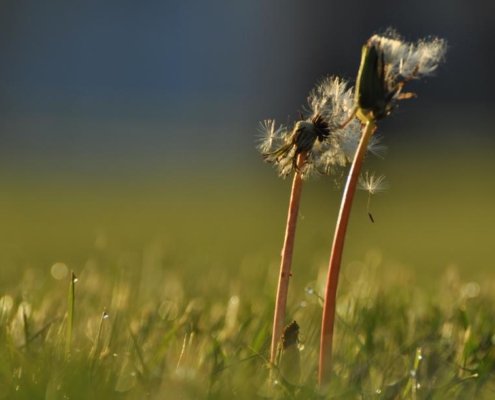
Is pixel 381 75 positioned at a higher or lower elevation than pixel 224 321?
higher

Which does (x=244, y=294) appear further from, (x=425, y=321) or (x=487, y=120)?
(x=487, y=120)

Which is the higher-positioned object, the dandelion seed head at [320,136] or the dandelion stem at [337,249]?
the dandelion seed head at [320,136]

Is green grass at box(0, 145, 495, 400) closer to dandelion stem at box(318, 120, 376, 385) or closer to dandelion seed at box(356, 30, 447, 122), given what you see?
dandelion stem at box(318, 120, 376, 385)

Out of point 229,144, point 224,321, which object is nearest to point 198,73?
point 229,144

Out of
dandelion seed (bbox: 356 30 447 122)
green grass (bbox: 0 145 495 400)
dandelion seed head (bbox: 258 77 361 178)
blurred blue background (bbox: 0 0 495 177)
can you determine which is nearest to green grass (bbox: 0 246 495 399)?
green grass (bbox: 0 145 495 400)

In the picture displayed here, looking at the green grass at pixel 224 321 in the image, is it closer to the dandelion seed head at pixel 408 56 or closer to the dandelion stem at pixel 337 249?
the dandelion stem at pixel 337 249

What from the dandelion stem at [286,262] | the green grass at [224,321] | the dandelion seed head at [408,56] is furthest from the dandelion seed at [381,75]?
the green grass at [224,321]

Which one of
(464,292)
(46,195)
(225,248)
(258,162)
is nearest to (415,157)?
(258,162)

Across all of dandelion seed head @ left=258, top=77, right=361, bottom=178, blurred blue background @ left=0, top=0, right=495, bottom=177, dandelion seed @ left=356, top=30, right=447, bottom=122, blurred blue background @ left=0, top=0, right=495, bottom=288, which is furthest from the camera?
blurred blue background @ left=0, top=0, right=495, bottom=177

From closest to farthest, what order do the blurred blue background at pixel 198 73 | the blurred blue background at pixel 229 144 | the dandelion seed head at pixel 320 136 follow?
the dandelion seed head at pixel 320 136, the blurred blue background at pixel 229 144, the blurred blue background at pixel 198 73

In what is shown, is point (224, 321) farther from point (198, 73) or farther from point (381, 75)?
point (198, 73)

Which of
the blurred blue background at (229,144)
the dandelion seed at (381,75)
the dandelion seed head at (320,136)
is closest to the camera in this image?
the dandelion seed at (381,75)

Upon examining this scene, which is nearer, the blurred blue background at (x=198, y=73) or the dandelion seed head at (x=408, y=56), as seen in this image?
the dandelion seed head at (x=408, y=56)

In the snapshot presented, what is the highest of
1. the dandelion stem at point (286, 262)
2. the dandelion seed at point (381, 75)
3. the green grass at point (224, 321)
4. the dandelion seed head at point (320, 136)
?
the dandelion seed at point (381, 75)
